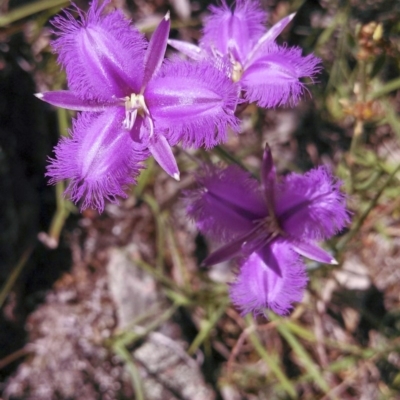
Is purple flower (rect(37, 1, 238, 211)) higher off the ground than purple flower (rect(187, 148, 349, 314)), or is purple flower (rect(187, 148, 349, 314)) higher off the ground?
purple flower (rect(37, 1, 238, 211))

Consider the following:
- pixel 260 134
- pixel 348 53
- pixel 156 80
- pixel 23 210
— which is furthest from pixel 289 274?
pixel 23 210

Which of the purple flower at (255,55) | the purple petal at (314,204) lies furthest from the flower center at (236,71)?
the purple petal at (314,204)

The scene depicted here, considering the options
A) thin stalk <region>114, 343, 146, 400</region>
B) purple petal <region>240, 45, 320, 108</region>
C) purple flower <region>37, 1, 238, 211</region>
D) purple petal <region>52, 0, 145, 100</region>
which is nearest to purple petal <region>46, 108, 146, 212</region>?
purple flower <region>37, 1, 238, 211</region>

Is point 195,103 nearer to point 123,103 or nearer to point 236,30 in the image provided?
point 123,103

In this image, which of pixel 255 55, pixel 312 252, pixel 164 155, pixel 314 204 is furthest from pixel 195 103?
pixel 312 252

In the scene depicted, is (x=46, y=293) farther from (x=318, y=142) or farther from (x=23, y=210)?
(x=318, y=142)

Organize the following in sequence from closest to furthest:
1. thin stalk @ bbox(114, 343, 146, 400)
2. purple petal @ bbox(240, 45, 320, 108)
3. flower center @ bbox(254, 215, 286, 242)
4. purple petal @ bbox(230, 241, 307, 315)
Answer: purple petal @ bbox(240, 45, 320, 108) → purple petal @ bbox(230, 241, 307, 315) → flower center @ bbox(254, 215, 286, 242) → thin stalk @ bbox(114, 343, 146, 400)

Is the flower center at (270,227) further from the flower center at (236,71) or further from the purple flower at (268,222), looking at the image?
the flower center at (236,71)

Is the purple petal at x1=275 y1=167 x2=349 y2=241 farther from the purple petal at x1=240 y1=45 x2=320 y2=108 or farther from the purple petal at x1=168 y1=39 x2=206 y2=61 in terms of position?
the purple petal at x1=168 y1=39 x2=206 y2=61
